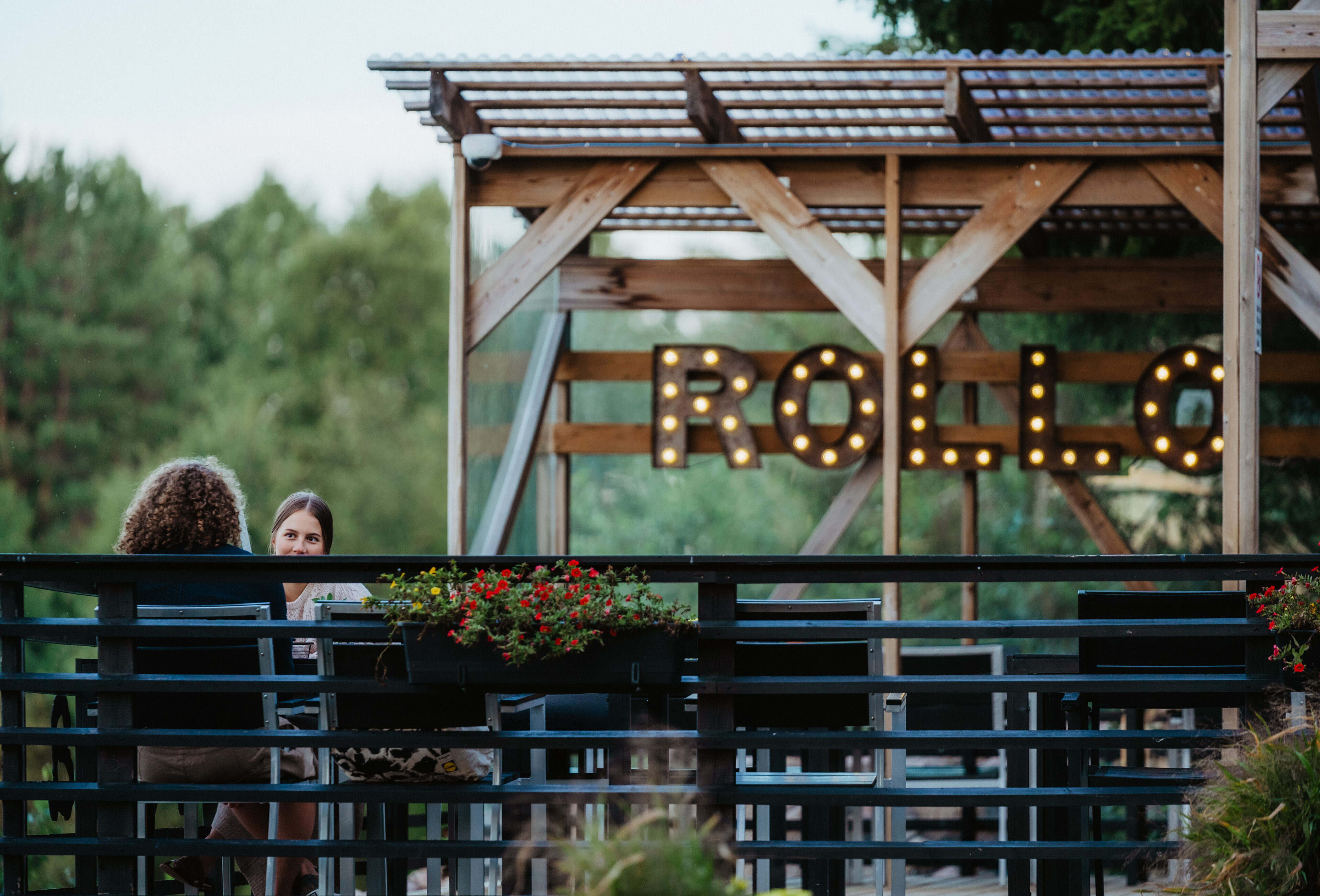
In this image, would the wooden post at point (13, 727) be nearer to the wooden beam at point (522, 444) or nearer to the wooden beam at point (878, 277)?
the wooden beam at point (522, 444)

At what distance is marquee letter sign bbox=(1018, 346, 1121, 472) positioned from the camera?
344 inches

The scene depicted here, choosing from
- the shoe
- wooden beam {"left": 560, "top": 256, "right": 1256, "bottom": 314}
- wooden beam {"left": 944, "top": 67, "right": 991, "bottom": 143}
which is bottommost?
the shoe

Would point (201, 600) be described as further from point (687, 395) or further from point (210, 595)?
point (687, 395)

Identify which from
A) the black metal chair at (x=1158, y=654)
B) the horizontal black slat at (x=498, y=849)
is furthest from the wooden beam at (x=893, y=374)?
the horizontal black slat at (x=498, y=849)

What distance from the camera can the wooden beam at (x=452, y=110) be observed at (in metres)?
6.45

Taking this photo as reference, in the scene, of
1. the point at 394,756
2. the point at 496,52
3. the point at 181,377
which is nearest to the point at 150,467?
the point at 181,377

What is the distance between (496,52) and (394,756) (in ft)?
81.2

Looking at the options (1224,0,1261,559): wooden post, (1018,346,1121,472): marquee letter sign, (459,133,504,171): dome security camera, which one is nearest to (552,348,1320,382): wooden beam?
(1018,346,1121,472): marquee letter sign

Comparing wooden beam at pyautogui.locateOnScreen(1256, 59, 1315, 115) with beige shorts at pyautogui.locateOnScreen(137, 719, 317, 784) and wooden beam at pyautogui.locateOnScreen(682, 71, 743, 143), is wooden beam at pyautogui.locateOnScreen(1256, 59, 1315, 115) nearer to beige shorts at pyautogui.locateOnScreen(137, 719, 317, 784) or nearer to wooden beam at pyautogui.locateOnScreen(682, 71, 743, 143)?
wooden beam at pyautogui.locateOnScreen(682, 71, 743, 143)

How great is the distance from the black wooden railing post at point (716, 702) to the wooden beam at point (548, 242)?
354 centimetres

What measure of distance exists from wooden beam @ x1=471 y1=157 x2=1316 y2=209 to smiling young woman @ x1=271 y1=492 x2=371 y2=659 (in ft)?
9.49

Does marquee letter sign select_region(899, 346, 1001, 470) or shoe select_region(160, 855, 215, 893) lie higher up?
marquee letter sign select_region(899, 346, 1001, 470)

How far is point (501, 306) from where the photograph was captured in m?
6.96

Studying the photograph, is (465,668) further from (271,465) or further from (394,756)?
(271,465)
